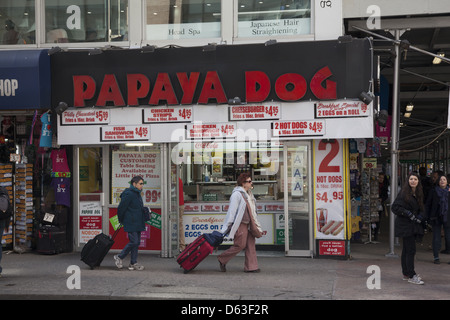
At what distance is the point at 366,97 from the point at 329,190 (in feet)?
6.70

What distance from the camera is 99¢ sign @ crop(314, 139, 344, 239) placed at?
1232cm

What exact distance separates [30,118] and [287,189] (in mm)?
6207

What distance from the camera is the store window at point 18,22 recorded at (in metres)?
13.7

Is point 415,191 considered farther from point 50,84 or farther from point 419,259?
point 50,84

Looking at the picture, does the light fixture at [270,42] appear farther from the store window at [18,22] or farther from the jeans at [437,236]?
the store window at [18,22]

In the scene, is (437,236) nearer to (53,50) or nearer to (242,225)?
(242,225)

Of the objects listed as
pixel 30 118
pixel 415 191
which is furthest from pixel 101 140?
pixel 415 191

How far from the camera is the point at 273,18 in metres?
12.8

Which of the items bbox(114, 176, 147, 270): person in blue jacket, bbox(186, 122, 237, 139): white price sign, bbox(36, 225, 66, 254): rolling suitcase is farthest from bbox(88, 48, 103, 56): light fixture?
bbox(36, 225, 66, 254): rolling suitcase

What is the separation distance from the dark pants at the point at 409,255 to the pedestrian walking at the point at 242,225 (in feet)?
8.33

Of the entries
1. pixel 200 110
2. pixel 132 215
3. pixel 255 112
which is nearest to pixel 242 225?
pixel 132 215

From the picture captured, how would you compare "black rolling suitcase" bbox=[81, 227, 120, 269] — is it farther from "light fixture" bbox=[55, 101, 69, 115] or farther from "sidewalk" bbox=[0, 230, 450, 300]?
"light fixture" bbox=[55, 101, 69, 115]

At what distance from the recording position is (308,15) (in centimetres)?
1266
